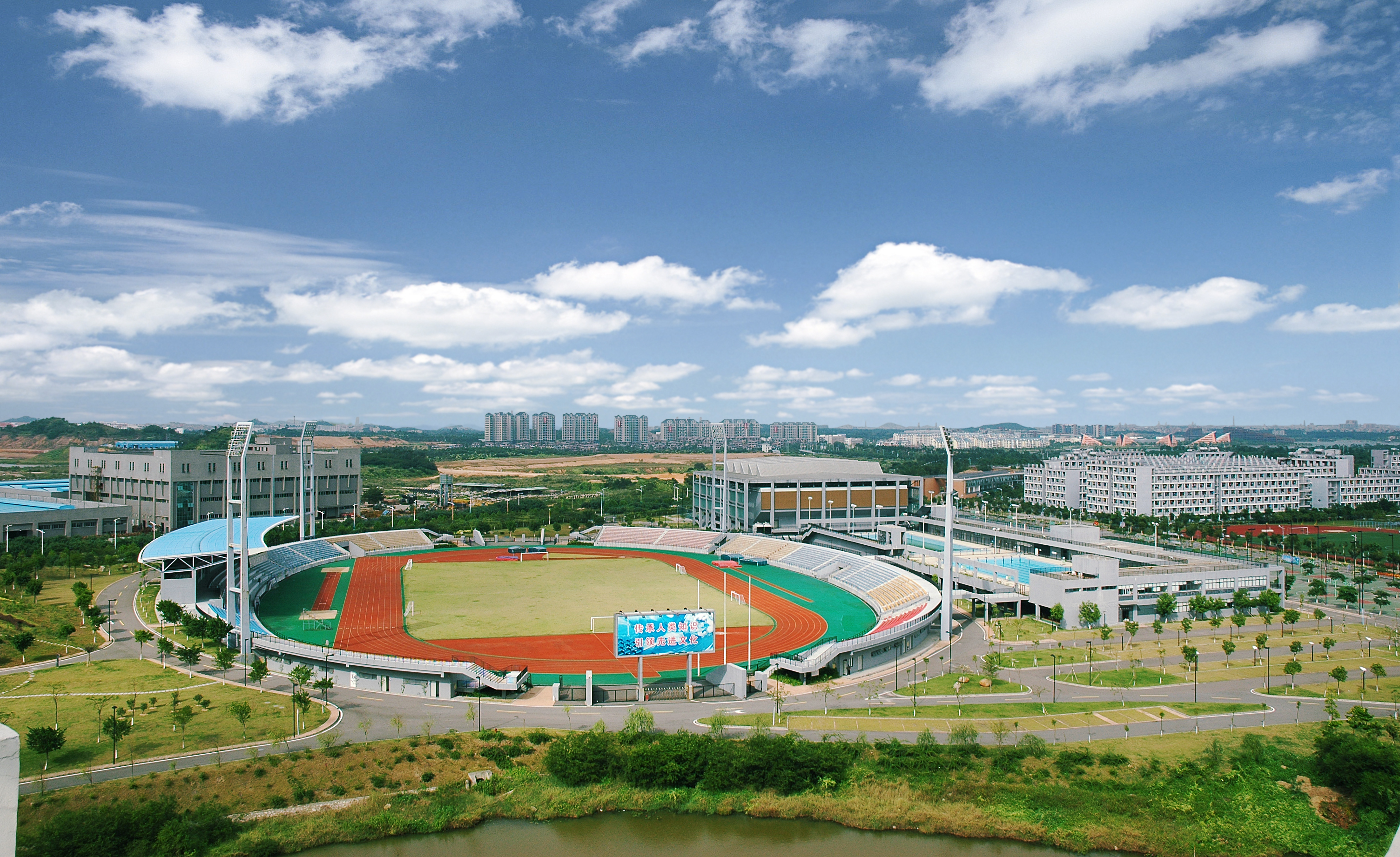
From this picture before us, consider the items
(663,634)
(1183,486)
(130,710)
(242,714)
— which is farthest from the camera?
(1183,486)

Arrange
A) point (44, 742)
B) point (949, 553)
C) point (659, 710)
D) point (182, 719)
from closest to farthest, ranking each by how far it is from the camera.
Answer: point (44, 742)
point (182, 719)
point (659, 710)
point (949, 553)

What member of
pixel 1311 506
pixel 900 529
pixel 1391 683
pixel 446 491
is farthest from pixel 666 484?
pixel 1391 683

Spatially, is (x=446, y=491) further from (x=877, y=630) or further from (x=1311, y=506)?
(x=1311, y=506)

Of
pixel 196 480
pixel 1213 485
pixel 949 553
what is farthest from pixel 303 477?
pixel 1213 485

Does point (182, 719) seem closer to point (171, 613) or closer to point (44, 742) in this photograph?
point (44, 742)

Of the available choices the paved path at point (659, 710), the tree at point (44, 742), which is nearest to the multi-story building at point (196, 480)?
the paved path at point (659, 710)

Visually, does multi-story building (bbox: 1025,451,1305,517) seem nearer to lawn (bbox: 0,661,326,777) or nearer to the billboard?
the billboard

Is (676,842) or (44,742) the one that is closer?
(676,842)
